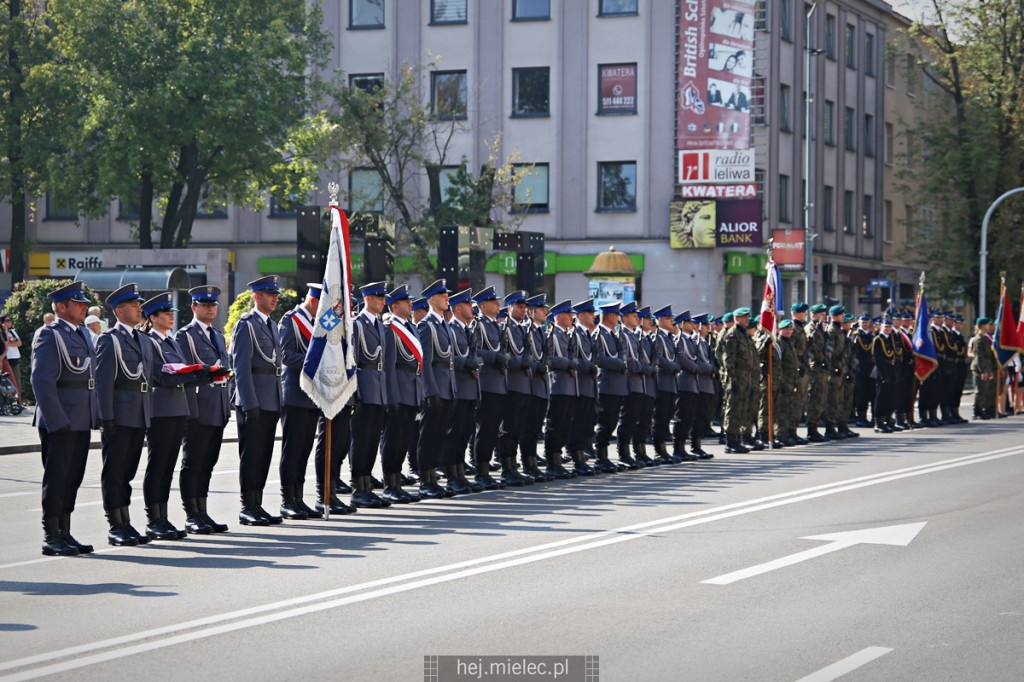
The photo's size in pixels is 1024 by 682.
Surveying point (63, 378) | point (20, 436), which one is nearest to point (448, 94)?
point (20, 436)

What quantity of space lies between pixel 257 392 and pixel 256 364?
24cm

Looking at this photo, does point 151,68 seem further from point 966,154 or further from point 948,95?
point 948,95

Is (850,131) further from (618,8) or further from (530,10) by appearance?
(530,10)

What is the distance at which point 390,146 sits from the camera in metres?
41.9

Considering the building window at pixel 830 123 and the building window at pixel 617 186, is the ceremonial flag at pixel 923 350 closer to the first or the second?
the building window at pixel 617 186

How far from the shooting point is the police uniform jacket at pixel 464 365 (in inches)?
626

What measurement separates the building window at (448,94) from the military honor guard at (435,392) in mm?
33299

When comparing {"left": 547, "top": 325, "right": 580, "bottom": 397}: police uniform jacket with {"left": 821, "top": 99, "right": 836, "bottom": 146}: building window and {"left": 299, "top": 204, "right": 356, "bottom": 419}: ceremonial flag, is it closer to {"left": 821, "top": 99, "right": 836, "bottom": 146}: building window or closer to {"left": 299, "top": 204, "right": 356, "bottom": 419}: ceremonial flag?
{"left": 299, "top": 204, "right": 356, "bottom": 419}: ceremonial flag

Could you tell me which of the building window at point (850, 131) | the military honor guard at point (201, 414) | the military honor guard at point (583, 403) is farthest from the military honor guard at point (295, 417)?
the building window at point (850, 131)

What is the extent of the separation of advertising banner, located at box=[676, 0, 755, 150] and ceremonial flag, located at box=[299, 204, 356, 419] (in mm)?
33543

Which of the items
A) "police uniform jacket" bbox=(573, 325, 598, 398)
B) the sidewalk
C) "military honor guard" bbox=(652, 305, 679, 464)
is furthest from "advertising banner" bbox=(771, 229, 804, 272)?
"police uniform jacket" bbox=(573, 325, 598, 398)

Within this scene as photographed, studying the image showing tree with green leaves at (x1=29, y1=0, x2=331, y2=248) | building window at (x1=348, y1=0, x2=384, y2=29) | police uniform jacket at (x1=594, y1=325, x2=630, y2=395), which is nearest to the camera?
police uniform jacket at (x1=594, y1=325, x2=630, y2=395)

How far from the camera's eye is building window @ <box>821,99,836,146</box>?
2154 inches

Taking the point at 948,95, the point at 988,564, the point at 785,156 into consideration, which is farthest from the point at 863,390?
the point at 948,95
